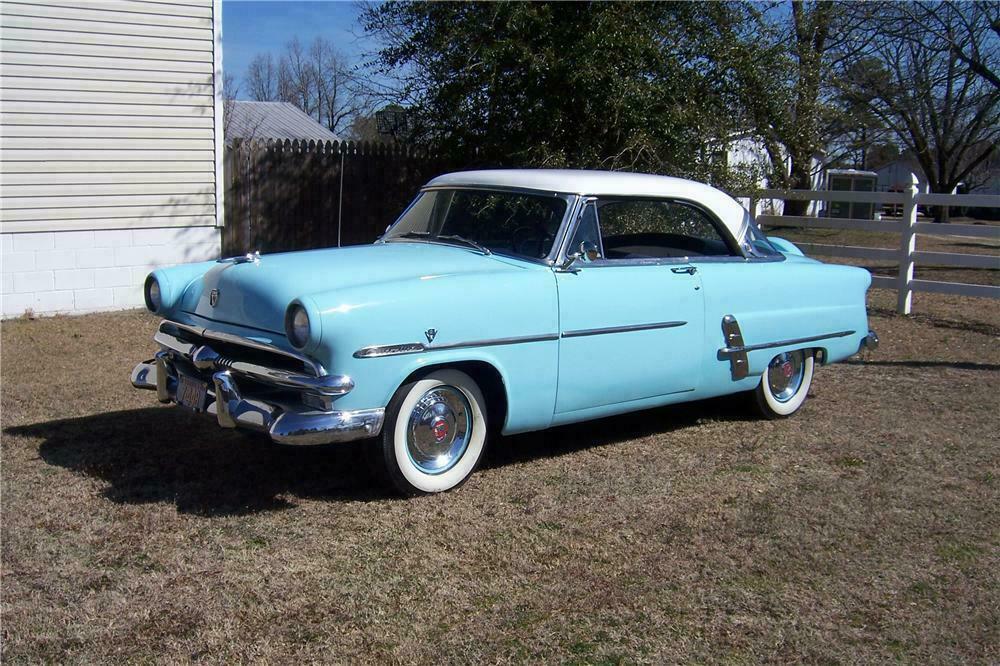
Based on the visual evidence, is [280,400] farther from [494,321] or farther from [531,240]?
[531,240]

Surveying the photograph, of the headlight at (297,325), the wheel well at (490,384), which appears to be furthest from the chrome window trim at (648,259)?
the headlight at (297,325)

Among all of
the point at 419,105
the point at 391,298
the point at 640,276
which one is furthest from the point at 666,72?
the point at 391,298

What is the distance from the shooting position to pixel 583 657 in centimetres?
335

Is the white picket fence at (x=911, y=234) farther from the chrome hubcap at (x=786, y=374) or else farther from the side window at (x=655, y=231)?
the side window at (x=655, y=231)

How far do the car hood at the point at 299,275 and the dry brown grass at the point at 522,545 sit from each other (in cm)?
88

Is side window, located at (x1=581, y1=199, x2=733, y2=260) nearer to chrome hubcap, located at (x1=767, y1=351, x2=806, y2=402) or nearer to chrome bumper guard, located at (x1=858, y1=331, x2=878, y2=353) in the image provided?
chrome hubcap, located at (x1=767, y1=351, x2=806, y2=402)

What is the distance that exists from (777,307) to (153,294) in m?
3.75

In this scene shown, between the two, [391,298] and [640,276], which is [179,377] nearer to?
[391,298]

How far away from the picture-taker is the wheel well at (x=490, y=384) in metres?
4.86

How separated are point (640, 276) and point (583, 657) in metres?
2.67

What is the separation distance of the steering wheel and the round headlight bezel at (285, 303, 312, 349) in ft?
4.85

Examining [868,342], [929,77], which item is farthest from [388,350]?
[929,77]

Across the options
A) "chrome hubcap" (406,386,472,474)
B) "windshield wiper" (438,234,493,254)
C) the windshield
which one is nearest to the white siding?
the windshield

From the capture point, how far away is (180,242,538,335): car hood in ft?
15.1
